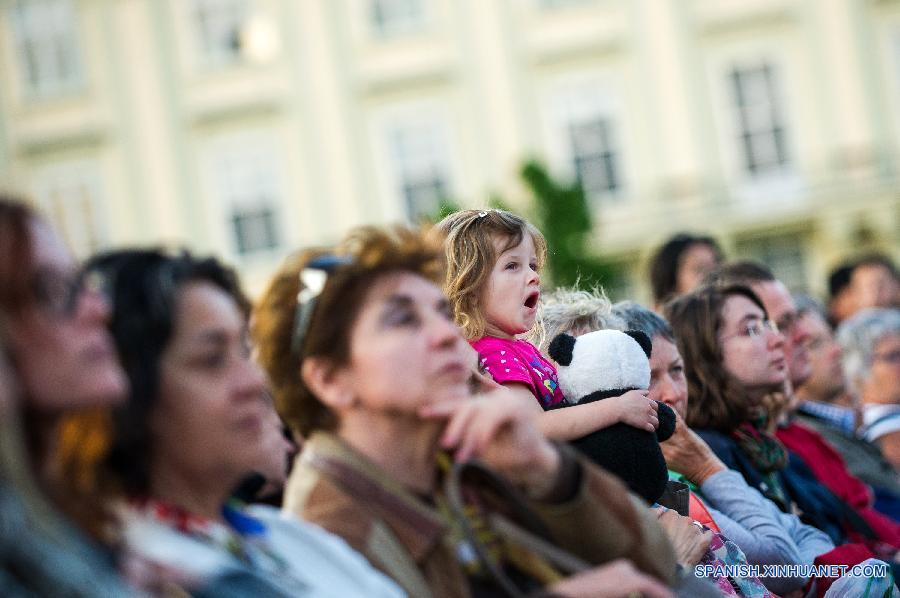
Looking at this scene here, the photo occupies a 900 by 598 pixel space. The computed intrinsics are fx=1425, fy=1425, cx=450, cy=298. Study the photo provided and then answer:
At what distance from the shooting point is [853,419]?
6895mm

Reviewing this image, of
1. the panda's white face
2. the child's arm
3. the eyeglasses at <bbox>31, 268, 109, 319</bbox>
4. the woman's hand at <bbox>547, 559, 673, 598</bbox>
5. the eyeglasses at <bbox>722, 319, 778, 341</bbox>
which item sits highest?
the eyeglasses at <bbox>31, 268, 109, 319</bbox>

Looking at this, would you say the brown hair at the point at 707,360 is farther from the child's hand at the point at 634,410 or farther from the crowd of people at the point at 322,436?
the child's hand at the point at 634,410

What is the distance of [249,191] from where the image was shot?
24.4 m

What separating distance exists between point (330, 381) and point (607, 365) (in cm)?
111

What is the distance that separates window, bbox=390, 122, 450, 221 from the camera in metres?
24.1

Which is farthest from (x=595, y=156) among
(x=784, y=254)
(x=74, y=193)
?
(x=74, y=193)

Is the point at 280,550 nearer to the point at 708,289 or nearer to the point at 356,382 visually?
the point at 356,382

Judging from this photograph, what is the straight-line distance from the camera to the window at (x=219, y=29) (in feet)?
79.5

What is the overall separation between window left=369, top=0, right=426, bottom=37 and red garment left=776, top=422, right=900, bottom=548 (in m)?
18.9

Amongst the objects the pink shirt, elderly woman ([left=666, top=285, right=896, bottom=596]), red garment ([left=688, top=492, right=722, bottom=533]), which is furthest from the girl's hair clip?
elderly woman ([left=666, top=285, right=896, bottom=596])

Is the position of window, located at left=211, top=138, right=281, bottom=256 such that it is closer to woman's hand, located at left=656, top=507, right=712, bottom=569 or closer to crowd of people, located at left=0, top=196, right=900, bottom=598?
crowd of people, located at left=0, top=196, right=900, bottom=598

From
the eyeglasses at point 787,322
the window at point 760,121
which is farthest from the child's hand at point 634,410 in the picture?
the window at point 760,121

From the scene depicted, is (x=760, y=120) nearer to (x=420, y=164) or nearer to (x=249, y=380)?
(x=420, y=164)

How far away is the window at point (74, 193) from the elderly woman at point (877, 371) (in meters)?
18.7
